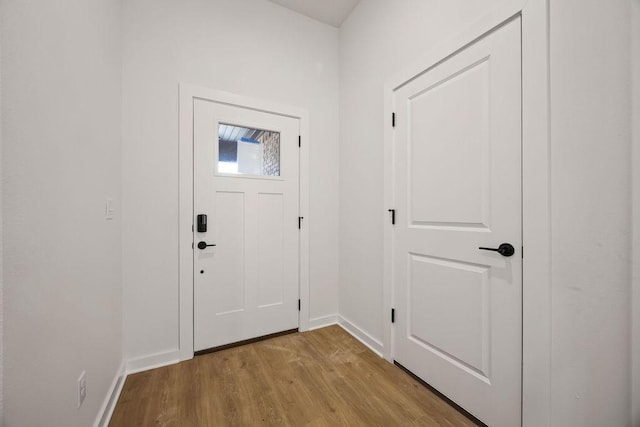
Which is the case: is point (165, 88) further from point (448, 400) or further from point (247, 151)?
point (448, 400)

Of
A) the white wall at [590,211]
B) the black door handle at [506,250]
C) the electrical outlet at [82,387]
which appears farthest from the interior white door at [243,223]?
the white wall at [590,211]

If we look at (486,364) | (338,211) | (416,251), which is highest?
(338,211)

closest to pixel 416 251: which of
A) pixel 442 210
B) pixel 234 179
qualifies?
pixel 442 210

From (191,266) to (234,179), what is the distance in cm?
79

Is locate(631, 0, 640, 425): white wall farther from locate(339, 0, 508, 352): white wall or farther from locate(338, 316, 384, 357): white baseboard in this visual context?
locate(338, 316, 384, 357): white baseboard

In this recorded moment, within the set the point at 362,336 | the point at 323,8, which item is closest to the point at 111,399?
the point at 362,336

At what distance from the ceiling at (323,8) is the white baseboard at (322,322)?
306 cm

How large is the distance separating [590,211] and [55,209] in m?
2.04

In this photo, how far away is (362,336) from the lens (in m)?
2.26

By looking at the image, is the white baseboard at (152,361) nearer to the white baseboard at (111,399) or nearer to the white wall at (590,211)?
the white baseboard at (111,399)

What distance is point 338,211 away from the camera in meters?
2.66

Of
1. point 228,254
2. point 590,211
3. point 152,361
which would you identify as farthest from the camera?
point 228,254

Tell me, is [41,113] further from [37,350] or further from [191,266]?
[191,266]

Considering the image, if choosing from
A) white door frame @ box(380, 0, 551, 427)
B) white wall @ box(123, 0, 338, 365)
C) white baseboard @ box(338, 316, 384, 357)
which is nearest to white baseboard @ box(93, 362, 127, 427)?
white wall @ box(123, 0, 338, 365)
